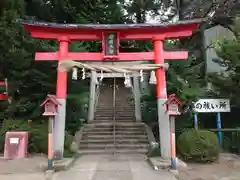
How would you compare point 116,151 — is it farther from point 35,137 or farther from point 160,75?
point 160,75

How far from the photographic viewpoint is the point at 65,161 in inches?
318

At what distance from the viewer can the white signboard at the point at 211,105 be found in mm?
9914

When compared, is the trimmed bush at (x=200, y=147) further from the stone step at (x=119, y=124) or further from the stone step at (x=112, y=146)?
the stone step at (x=119, y=124)

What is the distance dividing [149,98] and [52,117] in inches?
194

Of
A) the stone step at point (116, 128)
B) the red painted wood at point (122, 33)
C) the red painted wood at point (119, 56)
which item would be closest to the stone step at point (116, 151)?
the stone step at point (116, 128)

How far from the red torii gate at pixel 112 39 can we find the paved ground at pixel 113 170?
1.16m

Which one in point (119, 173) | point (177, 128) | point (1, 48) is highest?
point (1, 48)

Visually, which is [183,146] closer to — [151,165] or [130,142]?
[151,165]

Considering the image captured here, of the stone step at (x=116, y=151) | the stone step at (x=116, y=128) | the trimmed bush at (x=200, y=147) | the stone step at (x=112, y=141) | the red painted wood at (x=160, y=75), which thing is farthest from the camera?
the stone step at (x=116, y=128)

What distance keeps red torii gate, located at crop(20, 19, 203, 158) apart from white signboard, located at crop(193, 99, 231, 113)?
6.52 feet

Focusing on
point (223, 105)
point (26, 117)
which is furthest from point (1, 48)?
point (223, 105)

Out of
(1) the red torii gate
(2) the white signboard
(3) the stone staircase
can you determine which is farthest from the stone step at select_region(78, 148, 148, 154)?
(2) the white signboard

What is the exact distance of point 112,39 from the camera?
909 cm

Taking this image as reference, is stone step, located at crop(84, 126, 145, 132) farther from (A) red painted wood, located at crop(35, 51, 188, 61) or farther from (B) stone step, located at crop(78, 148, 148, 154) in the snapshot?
(A) red painted wood, located at crop(35, 51, 188, 61)
